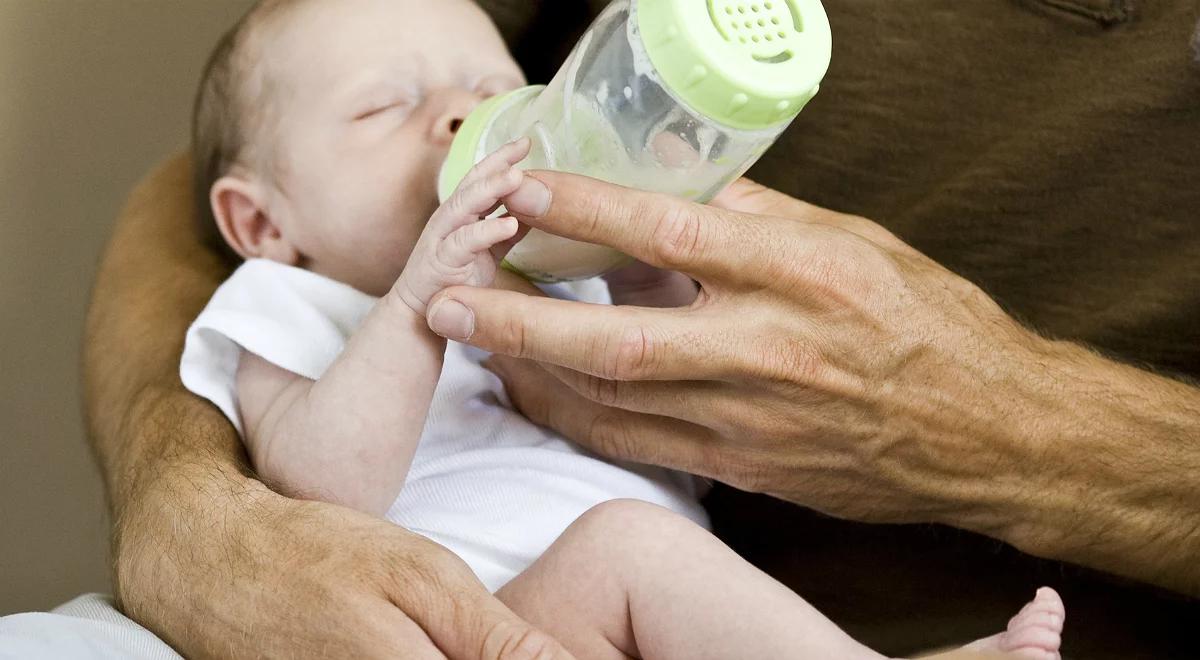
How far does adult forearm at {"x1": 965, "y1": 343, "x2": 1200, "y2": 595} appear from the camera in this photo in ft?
3.45

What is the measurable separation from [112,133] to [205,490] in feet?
3.85

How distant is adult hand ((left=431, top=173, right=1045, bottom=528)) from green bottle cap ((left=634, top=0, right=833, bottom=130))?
11cm

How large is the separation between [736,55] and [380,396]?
42cm

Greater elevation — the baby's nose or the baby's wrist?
the baby's nose

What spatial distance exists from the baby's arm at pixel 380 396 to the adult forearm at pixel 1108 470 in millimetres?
541

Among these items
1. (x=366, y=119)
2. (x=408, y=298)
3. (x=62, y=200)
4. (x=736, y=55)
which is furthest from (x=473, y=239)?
(x=62, y=200)

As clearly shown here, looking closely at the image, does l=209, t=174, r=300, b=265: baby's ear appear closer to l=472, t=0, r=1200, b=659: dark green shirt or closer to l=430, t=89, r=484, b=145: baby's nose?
l=430, t=89, r=484, b=145: baby's nose

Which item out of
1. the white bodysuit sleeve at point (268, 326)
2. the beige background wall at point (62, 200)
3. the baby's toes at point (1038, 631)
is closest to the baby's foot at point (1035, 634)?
the baby's toes at point (1038, 631)

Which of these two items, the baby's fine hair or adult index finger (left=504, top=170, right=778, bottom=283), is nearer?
adult index finger (left=504, top=170, right=778, bottom=283)

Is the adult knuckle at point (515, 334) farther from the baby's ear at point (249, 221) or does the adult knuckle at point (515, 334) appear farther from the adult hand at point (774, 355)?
the baby's ear at point (249, 221)

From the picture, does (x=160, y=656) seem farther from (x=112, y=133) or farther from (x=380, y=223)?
(x=112, y=133)

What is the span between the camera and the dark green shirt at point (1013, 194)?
1.23 meters

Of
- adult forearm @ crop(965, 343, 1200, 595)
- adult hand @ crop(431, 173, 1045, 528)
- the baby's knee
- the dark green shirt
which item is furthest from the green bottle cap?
the dark green shirt

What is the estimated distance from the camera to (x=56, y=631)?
0.86m
